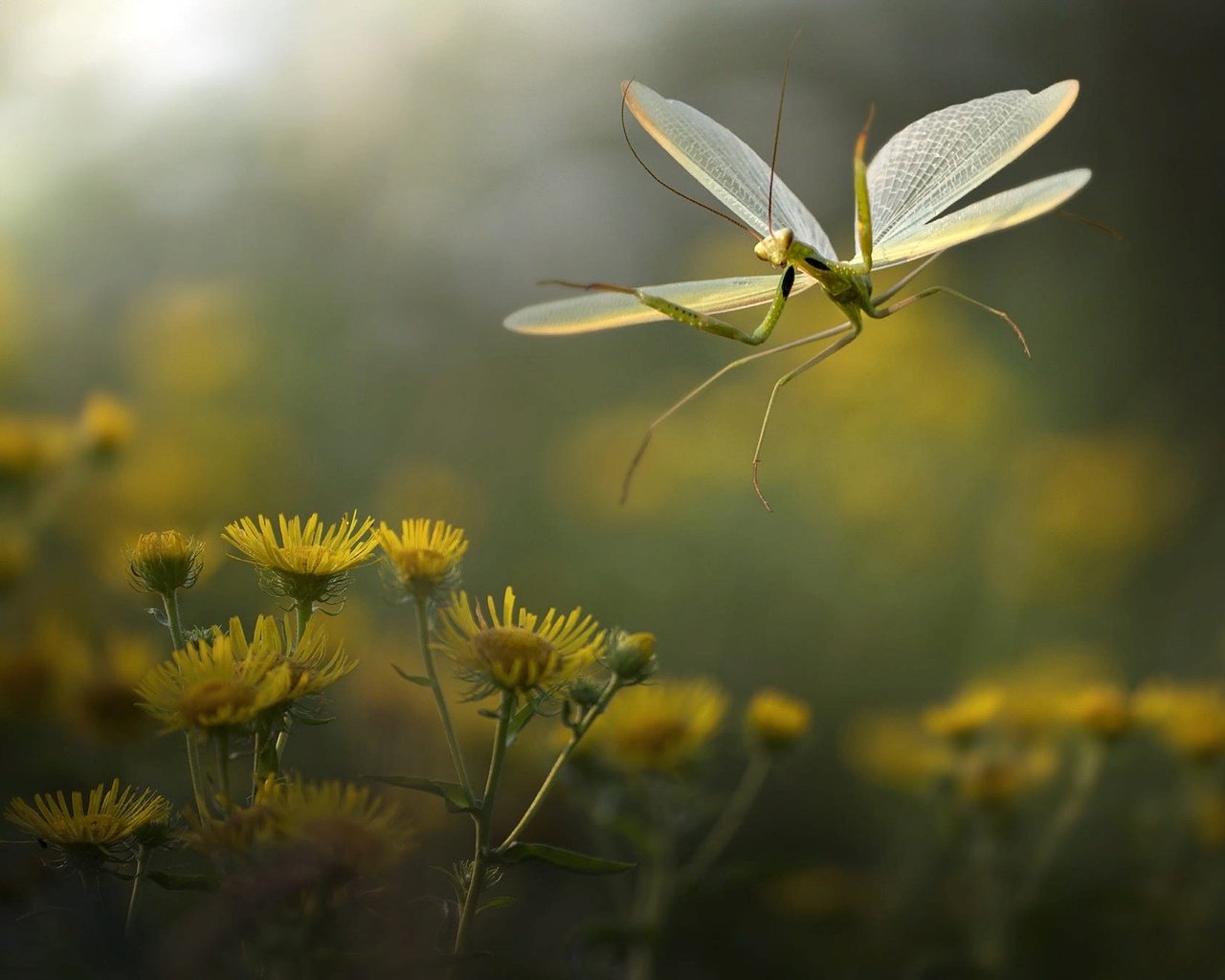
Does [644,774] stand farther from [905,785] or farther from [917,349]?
[917,349]

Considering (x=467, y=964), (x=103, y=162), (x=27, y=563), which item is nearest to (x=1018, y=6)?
(x=103, y=162)

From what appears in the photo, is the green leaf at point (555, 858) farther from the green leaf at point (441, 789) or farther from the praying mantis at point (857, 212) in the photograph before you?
the praying mantis at point (857, 212)

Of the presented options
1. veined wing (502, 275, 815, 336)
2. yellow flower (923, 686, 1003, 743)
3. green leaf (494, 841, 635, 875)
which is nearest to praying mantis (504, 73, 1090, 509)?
veined wing (502, 275, 815, 336)

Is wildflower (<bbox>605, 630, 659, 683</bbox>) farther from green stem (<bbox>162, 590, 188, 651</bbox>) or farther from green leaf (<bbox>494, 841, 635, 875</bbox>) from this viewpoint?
green stem (<bbox>162, 590, 188, 651</bbox>)

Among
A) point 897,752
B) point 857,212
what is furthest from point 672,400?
point 857,212

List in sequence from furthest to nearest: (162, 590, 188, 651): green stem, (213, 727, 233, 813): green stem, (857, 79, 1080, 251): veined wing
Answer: (857, 79, 1080, 251): veined wing < (162, 590, 188, 651): green stem < (213, 727, 233, 813): green stem

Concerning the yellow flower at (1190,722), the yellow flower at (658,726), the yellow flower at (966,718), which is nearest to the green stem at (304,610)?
the yellow flower at (658,726)

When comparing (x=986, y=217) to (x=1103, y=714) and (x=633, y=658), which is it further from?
(x=1103, y=714)
